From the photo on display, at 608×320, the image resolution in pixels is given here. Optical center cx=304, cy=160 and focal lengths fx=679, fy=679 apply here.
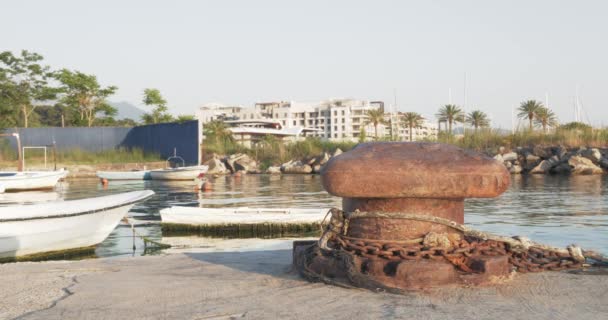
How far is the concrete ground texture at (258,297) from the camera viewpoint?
3.67 metres

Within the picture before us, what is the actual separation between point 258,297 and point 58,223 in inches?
297

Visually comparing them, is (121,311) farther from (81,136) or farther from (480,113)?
(480,113)

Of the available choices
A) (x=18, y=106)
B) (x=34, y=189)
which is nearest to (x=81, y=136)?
(x=18, y=106)

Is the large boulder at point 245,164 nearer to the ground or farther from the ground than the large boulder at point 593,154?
nearer to the ground

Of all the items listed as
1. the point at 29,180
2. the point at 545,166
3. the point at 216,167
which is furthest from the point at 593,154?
the point at 29,180

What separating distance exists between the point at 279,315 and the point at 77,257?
8.80m

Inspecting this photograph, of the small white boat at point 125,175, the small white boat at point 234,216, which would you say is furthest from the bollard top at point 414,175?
the small white boat at point 125,175

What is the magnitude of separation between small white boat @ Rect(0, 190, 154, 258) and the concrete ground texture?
536cm

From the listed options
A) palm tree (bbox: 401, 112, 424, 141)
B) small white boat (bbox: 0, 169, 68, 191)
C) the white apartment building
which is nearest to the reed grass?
small white boat (bbox: 0, 169, 68, 191)

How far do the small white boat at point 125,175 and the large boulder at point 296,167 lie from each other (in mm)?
12927

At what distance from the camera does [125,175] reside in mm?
39594

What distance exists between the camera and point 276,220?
14188 millimetres

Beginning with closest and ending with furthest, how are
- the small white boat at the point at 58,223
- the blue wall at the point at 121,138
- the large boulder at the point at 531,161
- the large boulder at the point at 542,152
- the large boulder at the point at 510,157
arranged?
the small white boat at the point at 58,223, the large boulder at the point at 531,161, the large boulder at the point at 510,157, the large boulder at the point at 542,152, the blue wall at the point at 121,138

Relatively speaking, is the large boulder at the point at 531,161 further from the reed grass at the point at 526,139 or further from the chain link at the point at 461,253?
the chain link at the point at 461,253
